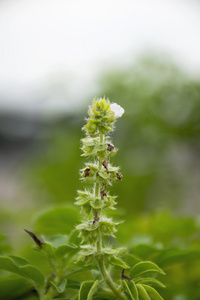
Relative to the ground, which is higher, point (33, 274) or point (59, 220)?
point (59, 220)

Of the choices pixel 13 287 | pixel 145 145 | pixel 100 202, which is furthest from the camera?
pixel 145 145

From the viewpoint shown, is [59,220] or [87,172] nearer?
[87,172]

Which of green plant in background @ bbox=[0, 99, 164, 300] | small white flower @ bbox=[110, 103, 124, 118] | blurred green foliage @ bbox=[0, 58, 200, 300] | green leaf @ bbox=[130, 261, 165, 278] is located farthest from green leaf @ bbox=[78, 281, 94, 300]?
blurred green foliage @ bbox=[0, 58, 200, 300]

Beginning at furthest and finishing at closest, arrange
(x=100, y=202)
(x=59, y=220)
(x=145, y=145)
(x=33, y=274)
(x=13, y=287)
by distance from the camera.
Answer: (x=145, y=145) → (x=59, y=220) → (x=13, y=287) → (x=33, y=274) → (x=100, y=202)

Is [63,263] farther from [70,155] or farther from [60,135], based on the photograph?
[60,135]

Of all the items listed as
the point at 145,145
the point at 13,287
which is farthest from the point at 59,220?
the point at 145,145

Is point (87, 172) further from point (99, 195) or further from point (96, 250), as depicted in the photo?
point (96, 250)
